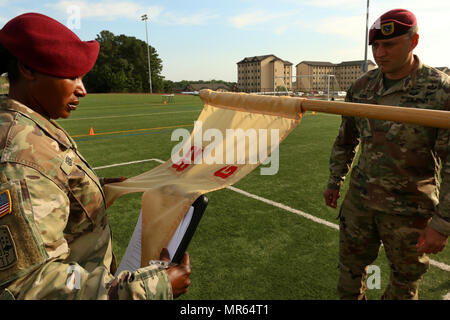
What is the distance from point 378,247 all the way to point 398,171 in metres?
0.60

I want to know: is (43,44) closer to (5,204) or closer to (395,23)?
(5,204)

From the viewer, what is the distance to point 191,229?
1212 mm

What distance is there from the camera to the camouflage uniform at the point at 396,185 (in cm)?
200

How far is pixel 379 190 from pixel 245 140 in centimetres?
113

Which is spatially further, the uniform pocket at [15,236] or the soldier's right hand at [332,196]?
the soldier's right hand at [332,196]

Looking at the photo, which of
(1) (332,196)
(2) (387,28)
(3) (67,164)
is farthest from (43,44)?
(1) (332,196)

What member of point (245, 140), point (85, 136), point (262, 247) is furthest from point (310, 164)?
point (85, 136)

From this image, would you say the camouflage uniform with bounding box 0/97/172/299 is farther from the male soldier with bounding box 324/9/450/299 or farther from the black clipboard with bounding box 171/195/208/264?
the male soldier with bounding box 324/9/450/299

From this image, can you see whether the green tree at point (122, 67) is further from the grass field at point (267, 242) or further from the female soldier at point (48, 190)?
the female soldier at point (48, 190)

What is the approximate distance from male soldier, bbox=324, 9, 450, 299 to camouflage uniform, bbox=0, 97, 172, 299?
1692 millimetres

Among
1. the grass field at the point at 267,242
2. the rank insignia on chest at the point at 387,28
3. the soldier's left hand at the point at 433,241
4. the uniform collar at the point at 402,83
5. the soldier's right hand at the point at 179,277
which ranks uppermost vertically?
the rank insignia on chest at the point at 387,28

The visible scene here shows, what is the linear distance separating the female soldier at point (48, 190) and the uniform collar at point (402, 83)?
1777mm

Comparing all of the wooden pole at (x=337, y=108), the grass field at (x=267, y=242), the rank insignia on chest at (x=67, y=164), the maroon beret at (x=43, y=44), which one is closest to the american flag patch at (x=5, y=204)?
the rank insignia on chest at (x=67, y=164)
